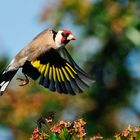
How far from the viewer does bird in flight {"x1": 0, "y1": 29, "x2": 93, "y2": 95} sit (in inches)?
282

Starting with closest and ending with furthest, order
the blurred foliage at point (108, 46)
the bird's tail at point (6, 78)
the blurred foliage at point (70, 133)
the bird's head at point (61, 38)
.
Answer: the blurred foliage at point (70, 133) → the bird's tail at point (6, 78) → the bird's head at point (61, 38) → the blurred foliage at point (108, 46)

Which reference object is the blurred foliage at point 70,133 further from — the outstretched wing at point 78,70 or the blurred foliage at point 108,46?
the blurred foliage at point 108,46

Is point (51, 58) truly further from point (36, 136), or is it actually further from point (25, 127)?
point (25, 127)

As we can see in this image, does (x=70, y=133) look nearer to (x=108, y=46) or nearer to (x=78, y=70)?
(x=78, y=70)

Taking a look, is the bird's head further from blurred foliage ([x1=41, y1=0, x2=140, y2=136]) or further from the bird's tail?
blurred foliage ([x1=41, y1=0, x2=140, y2=136])

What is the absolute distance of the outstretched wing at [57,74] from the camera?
24.0 ft

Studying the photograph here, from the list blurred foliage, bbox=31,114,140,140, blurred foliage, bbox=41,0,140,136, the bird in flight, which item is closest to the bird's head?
the bird in flight

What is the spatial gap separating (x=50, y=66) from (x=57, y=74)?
0.15m

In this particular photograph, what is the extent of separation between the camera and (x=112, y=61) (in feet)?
41.0

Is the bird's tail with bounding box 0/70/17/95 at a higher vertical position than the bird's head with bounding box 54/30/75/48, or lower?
lower

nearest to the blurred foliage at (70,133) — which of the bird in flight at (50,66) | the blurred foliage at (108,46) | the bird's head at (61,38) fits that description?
the bird in flight at (50,66)

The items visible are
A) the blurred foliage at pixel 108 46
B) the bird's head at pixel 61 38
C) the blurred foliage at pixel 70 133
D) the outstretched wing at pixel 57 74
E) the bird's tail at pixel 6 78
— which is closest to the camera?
the blurred foliage at pixel 70 133

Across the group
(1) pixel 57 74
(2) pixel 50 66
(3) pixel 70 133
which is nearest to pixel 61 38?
(2) pixel 50 66

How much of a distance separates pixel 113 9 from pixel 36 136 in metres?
7.36
